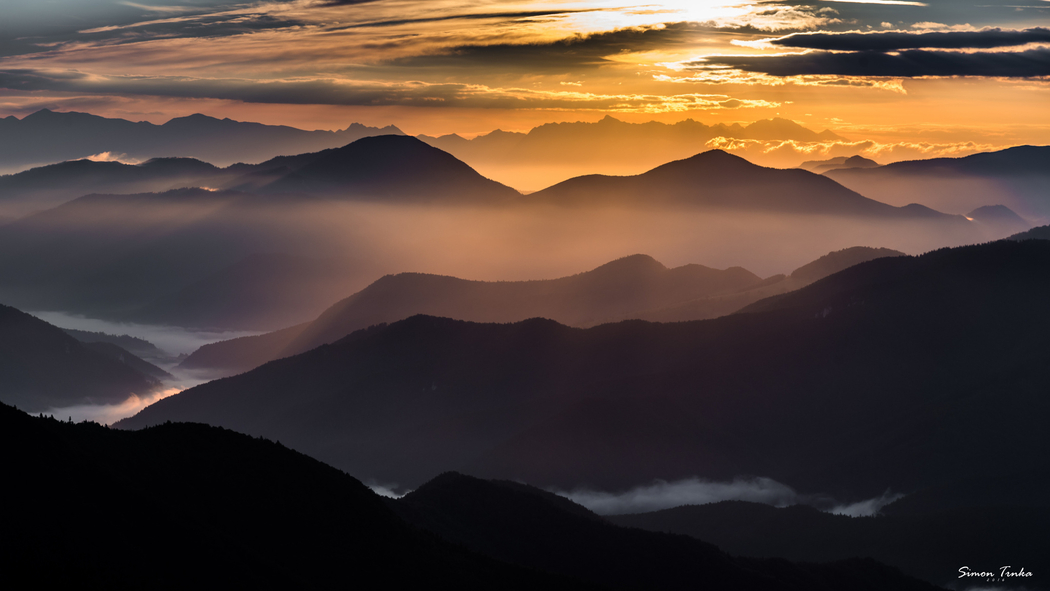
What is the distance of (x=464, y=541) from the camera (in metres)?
94.6

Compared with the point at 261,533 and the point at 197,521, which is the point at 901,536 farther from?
the point at 197,521

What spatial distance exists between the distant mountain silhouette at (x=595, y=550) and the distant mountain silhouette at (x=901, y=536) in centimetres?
1730

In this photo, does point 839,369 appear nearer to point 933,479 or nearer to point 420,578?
point 933,479

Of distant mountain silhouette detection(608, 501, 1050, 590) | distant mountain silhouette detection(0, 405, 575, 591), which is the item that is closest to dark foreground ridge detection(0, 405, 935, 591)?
distant mountain silhouette detection(0, 405, 575, 591)

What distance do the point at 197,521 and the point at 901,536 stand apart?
93769 millimetres

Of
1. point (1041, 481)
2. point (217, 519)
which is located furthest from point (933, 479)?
point (217, 519)

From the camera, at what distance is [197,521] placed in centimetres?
6644

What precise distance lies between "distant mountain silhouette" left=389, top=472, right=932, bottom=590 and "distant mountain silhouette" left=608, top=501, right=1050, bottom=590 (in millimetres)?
17302

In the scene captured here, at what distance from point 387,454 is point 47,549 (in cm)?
14247

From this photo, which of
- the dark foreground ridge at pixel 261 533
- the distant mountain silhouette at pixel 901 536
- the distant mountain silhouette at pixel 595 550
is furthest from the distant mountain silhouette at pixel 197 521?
the distant mountain silhouette at pixel 901 536

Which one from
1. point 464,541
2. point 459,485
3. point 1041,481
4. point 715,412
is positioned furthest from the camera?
point 715,412

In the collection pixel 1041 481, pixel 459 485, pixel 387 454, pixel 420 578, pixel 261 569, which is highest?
pixel 261 569

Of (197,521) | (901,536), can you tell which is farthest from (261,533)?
(901,536)

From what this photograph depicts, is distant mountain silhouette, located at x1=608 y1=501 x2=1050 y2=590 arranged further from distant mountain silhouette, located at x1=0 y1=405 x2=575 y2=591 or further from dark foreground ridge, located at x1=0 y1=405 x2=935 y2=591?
distant mountain silhouette, located at x1=0 y1=405 x2=575 y2=591
